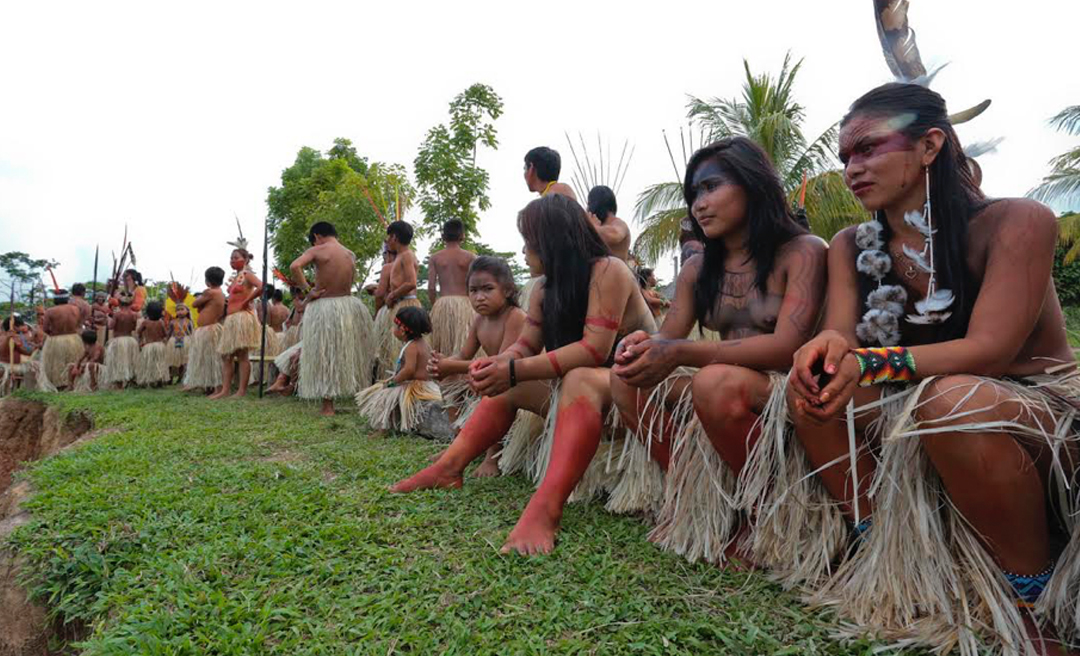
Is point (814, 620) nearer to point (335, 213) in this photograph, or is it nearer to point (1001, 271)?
point (1001, 271)

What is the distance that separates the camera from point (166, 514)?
2.27m

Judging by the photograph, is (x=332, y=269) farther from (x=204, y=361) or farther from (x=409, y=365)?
(x=204, y=361)

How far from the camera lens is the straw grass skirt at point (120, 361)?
344 inches

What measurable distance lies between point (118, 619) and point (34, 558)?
77 centimetres

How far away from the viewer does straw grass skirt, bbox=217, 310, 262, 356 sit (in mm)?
6902

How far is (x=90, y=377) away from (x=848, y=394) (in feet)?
35.0

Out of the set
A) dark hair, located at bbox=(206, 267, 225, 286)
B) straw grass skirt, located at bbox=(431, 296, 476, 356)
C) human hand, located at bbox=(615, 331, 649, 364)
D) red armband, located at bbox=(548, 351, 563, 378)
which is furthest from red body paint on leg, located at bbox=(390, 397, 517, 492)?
dark hair, located at bbox=(206, 267, 225, 286)

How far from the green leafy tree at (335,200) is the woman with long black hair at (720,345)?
11.3 meters

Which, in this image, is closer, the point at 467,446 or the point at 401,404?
the point at 467,446

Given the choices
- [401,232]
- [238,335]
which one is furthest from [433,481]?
[238,335]

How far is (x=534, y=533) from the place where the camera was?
187cm

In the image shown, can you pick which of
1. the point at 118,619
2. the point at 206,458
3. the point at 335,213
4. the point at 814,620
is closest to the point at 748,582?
the point at 814,620

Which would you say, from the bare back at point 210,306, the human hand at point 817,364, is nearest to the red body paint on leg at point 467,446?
the human hand at point 817,364

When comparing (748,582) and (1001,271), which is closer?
(1001,271)
